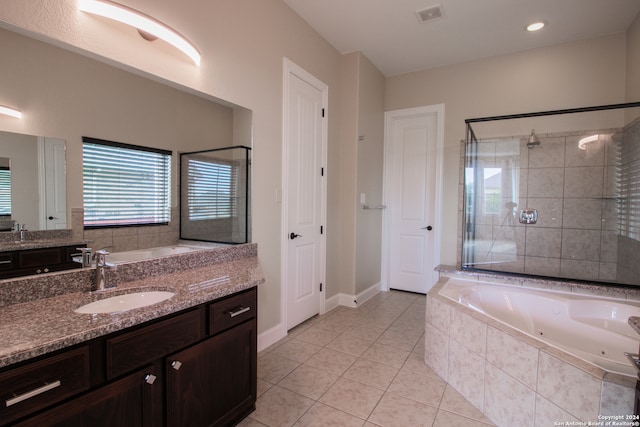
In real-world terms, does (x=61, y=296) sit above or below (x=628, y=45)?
below

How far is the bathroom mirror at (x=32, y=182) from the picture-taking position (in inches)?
50.1

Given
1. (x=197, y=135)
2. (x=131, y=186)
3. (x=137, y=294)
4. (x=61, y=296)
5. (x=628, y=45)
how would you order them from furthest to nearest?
(x=628, y=45) < (x=197, y=135) < (x=131, y=186) < (x=137, y=294) < (x=61, y=296)

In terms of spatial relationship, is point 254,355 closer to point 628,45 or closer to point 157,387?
point 157,387

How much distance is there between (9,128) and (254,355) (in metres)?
1.50

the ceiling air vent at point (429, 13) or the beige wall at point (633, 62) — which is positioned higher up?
the ceiling air vent at point (429, 13)

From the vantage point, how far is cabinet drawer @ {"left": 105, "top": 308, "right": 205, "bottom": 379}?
3.66ft

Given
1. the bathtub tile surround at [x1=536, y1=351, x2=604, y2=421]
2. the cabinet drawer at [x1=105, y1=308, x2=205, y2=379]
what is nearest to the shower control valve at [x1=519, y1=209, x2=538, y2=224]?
the bathtub tile surround at [x1=536, y1=351, x2=604, y2=421]

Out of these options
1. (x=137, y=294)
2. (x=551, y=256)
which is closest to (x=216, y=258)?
(x=137, y=294)

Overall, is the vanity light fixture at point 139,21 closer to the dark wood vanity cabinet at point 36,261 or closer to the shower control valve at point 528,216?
the dark wood vanity cabinet at point 36,261

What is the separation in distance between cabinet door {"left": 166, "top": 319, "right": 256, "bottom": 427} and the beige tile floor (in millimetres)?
224

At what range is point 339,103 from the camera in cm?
363

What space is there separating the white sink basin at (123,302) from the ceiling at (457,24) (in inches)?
99.6

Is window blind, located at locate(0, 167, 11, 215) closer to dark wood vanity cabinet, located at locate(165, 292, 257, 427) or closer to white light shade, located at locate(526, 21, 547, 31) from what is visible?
dark wood vanity cabinet, located at locate(165, 292, 257, 427)

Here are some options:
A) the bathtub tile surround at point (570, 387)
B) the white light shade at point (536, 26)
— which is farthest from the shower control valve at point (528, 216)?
the bathtub tile surround at point (570, 387)
